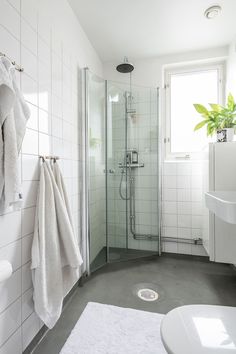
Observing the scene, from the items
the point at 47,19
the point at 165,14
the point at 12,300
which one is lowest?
the point at 12,300

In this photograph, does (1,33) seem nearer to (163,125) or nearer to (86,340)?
(86,340)

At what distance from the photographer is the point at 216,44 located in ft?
7.38

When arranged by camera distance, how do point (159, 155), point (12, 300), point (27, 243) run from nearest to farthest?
point (12, 300) < point (27, 243) < point (159, 155)

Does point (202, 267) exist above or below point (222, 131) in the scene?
below

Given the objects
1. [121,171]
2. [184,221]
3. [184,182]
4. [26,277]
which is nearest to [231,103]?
[184,182]

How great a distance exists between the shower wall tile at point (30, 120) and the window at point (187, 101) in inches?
55.1

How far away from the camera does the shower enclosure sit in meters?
2.06

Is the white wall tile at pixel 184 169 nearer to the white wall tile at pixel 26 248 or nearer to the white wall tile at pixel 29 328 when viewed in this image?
the white wall tile at pixel 26 248

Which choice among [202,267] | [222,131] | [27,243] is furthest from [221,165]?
[27,243]

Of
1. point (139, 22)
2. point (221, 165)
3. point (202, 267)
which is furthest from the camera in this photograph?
point (202, 267)

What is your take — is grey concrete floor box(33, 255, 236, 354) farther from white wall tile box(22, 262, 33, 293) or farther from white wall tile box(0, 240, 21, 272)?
white wall tile box(0, 240, 21, 272)

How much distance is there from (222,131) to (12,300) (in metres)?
2.06

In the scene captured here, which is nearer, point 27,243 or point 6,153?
point 6,153

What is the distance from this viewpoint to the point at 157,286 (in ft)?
6.03
